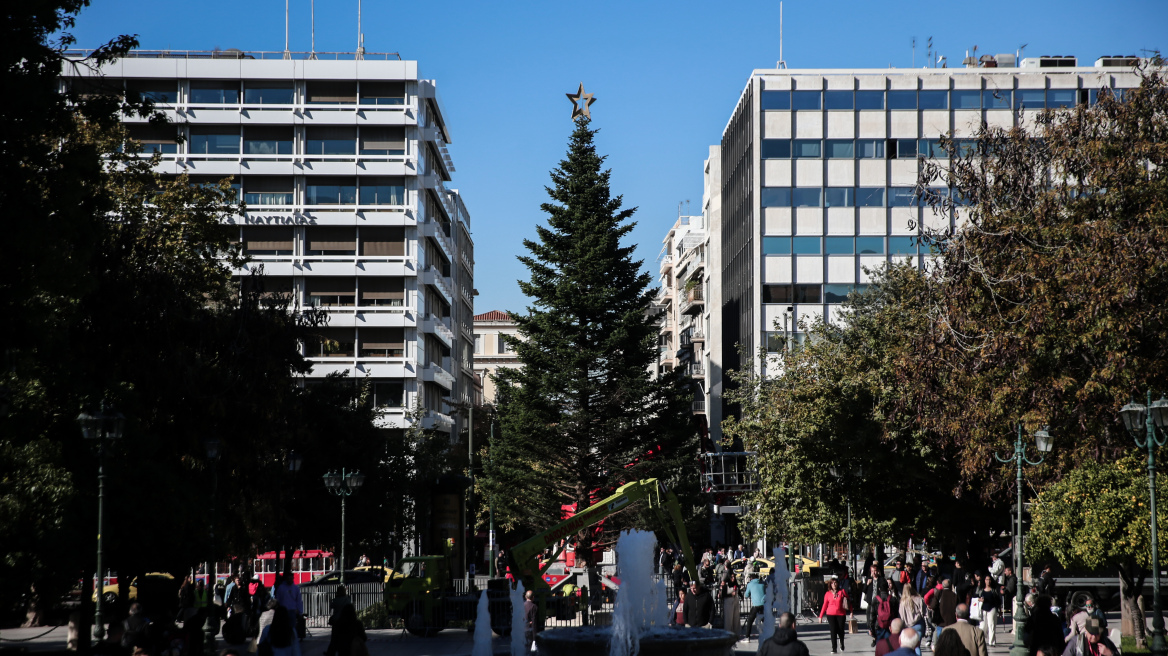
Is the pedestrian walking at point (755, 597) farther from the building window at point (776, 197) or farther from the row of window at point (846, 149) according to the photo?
the row of window at point (846, 149)

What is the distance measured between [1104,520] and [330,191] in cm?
4607

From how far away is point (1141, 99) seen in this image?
861 inches

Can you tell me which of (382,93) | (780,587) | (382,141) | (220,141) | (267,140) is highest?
(382,93)

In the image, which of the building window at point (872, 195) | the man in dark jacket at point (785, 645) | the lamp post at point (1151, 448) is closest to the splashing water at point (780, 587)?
the lamp post at point (1151, 448)

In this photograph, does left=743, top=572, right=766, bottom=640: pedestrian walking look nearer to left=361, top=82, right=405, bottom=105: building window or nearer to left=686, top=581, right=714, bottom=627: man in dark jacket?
left=686, top=581, right=714, bottom=627: man in dark jacket

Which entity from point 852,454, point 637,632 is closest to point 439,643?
point 637,632

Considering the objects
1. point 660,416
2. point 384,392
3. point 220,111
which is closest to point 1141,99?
point 660,416

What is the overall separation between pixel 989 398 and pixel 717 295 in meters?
49.1

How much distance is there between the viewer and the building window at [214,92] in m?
59.2

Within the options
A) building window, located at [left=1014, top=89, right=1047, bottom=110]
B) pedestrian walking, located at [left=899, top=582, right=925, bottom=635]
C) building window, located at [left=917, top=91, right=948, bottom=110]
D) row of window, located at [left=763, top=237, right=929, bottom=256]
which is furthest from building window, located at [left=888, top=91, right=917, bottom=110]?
pedestrian walking, located at [left=899, top=582, right=925, bottom=635]

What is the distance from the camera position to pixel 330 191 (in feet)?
195

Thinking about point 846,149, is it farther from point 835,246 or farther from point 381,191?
point 381,191

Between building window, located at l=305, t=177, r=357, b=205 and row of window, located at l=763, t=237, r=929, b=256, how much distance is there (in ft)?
69.4

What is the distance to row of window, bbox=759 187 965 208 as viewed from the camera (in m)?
57.9
